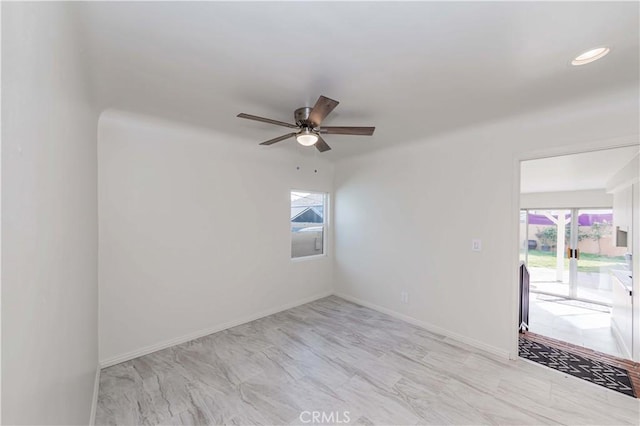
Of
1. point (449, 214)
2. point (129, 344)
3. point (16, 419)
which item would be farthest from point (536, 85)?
point (129, 344)

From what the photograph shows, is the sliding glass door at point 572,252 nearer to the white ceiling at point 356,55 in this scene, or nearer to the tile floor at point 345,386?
the tile floor at point 345,386

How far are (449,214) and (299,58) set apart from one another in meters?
2.58

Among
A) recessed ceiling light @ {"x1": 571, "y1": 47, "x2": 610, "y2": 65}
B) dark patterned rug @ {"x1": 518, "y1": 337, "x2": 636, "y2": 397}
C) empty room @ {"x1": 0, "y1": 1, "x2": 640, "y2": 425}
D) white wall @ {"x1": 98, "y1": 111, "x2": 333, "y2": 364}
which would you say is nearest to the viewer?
empty room @ {"x1": 0, "y1": 1, "x2": 640, "y2": 425}

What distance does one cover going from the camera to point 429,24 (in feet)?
4.51

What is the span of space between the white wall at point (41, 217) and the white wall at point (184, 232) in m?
1.20

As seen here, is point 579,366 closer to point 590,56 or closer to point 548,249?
point 590,56

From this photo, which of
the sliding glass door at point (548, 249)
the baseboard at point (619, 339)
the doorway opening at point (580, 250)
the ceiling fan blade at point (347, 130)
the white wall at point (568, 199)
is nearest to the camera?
the ceiling fan blade at point (347, 130)

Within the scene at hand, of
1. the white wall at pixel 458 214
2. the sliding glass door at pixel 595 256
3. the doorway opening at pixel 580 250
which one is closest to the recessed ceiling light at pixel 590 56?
the white wall at pixel 458 214

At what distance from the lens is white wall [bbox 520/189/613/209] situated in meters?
5.52

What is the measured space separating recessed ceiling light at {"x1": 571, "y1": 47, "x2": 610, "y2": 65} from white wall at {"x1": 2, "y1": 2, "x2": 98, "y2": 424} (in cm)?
266

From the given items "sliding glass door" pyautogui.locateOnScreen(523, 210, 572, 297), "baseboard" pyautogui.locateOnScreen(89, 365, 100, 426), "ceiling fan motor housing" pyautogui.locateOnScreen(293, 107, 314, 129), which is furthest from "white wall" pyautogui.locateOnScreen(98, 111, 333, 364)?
"sliding glass door" pyautogui.locateOnScreen(523, 210, 572, 297)

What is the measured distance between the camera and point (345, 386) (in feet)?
7.48

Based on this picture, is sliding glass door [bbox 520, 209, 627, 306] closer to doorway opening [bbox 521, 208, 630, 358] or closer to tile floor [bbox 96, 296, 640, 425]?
doorway opening [bbox 521, 208, 630, 358]

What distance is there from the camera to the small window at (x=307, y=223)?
169 inches
